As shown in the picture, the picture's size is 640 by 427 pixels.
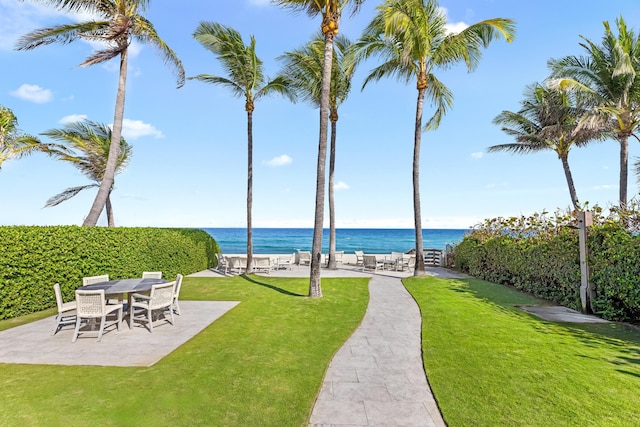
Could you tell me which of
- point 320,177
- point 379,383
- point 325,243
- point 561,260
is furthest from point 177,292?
point 325,243

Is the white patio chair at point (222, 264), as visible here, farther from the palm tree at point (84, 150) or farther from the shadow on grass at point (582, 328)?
the shadow on grass at point (582, 328)

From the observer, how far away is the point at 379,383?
412 centimetres

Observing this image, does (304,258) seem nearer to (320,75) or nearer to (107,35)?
(320,75)

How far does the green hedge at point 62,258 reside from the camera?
23.8 feet

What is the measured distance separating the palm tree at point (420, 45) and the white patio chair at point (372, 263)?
3220 millimetres

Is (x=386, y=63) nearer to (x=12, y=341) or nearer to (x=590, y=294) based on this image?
(x=590, y=294)

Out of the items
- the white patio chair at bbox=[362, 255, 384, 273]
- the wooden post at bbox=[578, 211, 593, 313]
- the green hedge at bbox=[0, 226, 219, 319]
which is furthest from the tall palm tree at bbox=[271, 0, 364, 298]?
the white patio chair at bbox=[362, 255, 384, 273]

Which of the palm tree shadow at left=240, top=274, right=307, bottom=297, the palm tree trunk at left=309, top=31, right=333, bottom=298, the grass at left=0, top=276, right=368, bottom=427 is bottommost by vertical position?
the palm tree shadow at left=240, top=274, right=307, bottom=297

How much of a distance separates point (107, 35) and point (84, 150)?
10912 millimetres

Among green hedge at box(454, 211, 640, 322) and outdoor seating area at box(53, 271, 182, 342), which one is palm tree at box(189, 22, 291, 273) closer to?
outdoor seating area at box(53, 271, 182, 342)

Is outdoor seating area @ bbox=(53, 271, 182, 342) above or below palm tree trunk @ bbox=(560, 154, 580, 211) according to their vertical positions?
below

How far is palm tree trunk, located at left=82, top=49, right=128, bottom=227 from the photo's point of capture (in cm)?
1087

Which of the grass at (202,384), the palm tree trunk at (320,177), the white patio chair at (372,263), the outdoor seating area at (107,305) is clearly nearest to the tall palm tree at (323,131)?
the palm tree trunk at (320,177)

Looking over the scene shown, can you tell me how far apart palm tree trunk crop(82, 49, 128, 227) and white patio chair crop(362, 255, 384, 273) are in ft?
40.1
